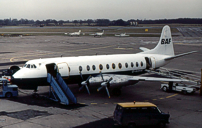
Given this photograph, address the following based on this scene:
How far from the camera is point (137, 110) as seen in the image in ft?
59.6

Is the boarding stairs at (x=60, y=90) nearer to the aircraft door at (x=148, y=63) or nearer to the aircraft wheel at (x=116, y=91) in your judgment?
the aircraft wheel at (x=116, y=91)

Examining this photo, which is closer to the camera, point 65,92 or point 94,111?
point 94,111

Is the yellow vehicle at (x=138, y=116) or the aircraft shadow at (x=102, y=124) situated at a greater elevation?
the yellow vehicle at (x=138, y=116)

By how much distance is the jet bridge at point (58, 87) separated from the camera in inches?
968

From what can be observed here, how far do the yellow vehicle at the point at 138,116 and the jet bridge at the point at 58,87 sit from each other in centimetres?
726

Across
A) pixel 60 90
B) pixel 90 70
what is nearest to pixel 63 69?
pixel 60 90

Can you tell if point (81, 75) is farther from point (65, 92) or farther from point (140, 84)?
point (140, 84)

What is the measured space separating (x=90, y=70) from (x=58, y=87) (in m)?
4.66

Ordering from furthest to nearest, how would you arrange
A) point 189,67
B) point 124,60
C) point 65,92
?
point 189,67 → point 124,60 → point 65,92

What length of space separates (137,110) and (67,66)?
448 inches

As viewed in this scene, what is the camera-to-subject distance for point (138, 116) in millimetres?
17922

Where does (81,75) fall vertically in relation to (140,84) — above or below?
above

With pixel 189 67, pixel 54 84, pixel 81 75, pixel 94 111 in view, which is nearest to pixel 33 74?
pixel 54 84

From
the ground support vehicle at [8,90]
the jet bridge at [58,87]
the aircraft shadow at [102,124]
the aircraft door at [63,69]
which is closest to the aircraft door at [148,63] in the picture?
the aircraft door at [63,69]
